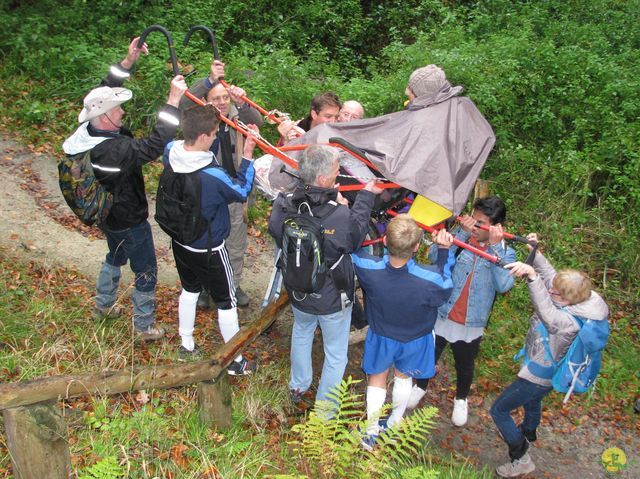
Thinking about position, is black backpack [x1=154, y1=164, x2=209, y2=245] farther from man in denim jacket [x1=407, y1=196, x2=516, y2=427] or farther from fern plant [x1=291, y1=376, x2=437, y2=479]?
man in denim jacket [x1=407, y1=196, x2=516, y2=427]

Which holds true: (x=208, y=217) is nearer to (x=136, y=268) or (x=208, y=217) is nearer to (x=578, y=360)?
(x=136, y=268)

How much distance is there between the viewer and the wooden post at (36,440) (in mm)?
3146

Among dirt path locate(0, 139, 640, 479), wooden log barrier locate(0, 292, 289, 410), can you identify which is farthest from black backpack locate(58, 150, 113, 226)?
dirt path locate(0, 139, 640, 479)

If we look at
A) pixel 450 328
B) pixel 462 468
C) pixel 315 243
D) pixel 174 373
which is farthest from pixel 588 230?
pixel 174 373


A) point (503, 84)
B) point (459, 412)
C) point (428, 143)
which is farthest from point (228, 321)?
point (503, 84)

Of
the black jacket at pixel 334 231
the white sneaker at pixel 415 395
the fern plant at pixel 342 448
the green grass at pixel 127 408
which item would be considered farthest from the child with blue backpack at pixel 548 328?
the fern plant at pixel 342 448

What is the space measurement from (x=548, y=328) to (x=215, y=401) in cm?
236

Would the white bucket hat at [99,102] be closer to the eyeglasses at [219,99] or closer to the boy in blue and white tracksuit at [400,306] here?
the eyeglasses at [219,99]

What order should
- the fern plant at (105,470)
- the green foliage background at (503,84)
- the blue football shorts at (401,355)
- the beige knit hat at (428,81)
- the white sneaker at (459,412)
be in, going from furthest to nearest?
1. the green foliage background at (503,84)
2. the white sneaker at (459,412)
3. the beige knit hat at (428,81)
4. the blue football shorts at (401,355)
5. the fern plant at (105,470)

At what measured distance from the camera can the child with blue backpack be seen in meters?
4.38

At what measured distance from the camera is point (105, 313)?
561cm

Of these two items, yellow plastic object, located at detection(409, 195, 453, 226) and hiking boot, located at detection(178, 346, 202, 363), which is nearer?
yellow plastic object, located at detection(409, 195, 453, 226)

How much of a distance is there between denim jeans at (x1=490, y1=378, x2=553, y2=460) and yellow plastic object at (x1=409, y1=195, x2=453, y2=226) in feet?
4.46

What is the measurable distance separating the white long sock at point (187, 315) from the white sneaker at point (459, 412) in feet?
7.90
